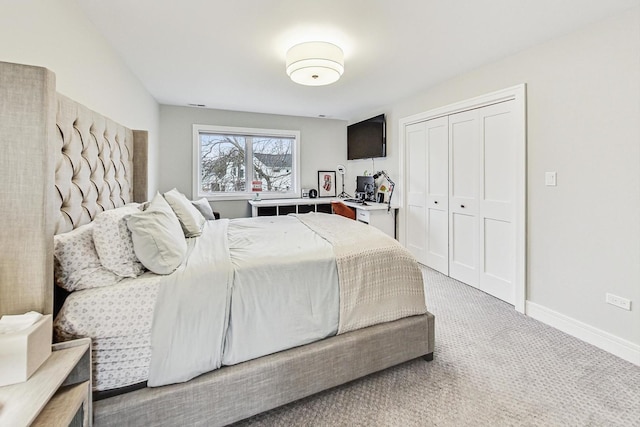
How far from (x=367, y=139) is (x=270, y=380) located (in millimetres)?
4228

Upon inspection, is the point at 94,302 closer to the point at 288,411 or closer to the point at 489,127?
the point at 288,411

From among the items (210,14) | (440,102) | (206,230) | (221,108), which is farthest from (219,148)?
(440,102)

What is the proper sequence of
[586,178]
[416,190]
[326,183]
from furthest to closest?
[326,183] < [416,190] < [586,178]

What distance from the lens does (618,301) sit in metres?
2.04

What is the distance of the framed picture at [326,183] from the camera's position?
5.53 meters

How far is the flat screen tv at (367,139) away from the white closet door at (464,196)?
1305 millimetres

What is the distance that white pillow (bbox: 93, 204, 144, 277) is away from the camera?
4.39 ft

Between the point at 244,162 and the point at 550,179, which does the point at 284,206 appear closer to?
the point at 244,162

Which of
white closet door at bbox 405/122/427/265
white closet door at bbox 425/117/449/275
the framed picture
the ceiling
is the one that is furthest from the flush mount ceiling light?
the framed picture

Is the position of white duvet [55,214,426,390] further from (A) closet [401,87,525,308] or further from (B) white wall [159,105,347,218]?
(B) white wall [159,105,347,218]

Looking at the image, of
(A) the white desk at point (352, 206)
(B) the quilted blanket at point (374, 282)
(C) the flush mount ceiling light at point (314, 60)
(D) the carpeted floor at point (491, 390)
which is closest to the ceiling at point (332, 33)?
(C) the flush mount ceiling light at point (314, 60)

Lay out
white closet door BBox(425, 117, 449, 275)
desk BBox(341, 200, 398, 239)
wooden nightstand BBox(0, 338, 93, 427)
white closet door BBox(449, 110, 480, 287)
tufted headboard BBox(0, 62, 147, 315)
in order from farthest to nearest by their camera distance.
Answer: desk BBox(341, 200, 398, 239), white closet door BBox(425, 117, 449, 275), white closet door BBox(449, 110, 480, 287), tufted headboard BBox(0, 62, 147, 315), wooden nightstand BBox(0, 338, 93, 427)

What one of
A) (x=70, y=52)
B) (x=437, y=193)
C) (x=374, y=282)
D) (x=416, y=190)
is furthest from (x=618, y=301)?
(x=70, y=52)

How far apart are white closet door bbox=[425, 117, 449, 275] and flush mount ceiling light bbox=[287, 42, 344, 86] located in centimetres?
176
